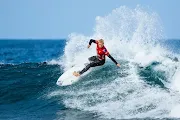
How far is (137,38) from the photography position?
21.9 m

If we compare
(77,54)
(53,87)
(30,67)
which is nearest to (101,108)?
(53,87)

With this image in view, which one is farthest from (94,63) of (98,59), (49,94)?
(49,94)

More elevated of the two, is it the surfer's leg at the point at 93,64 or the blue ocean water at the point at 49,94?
the surfer's leg at the point at 93,64

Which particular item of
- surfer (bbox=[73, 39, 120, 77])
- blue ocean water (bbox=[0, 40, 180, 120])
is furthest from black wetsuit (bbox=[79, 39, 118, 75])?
blue ocean water (bbox=[0, 40, 180, 120])

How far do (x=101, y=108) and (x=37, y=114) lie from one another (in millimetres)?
2213

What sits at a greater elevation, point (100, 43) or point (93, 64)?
point (100, 43)

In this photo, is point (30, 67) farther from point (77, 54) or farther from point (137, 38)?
point (137, 38)

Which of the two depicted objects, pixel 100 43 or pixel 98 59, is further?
pixel 98 59

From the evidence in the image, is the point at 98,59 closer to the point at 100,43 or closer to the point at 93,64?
the point at 93,64

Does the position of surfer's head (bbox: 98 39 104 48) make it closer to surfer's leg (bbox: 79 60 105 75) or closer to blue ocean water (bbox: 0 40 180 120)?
surfer's leg (bbox: 79 60 105 75)

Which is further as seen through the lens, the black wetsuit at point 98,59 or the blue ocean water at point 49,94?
the black wetsuit at point 98,59

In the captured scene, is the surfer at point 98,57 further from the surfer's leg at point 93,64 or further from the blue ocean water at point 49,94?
the blue ocean water at point 49,94

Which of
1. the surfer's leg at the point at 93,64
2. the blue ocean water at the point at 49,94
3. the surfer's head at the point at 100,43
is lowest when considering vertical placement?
the blue ocean water at the point at 49,94

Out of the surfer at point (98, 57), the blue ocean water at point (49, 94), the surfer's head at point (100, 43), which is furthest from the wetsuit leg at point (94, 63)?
the surfer's head at point (100, 43)
